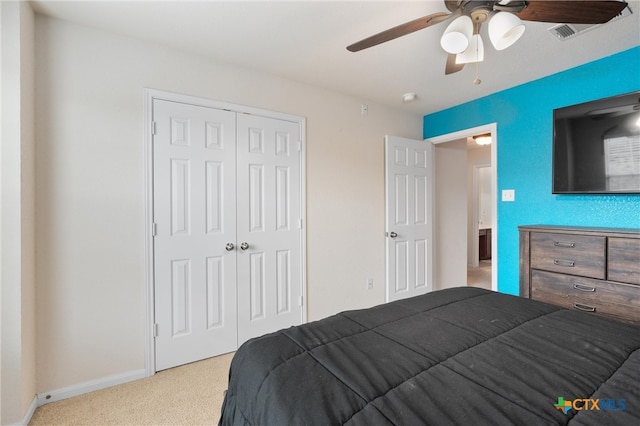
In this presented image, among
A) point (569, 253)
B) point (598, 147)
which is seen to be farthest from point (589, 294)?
point (598, 147)

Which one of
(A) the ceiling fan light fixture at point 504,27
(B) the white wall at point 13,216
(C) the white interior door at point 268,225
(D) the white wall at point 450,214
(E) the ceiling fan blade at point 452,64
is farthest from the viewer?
(D) the white wall at point 450,214

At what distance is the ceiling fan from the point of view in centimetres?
128

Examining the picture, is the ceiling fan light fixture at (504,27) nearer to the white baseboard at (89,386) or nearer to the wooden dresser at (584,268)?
the wooden dresser at (584,268)

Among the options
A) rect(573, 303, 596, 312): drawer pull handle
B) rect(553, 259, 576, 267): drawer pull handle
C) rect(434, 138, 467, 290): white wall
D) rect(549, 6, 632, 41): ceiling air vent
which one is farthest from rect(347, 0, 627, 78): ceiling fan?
rect(434, 138, 467, 290): white wall

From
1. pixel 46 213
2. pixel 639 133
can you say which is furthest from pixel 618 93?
pixel 46 213

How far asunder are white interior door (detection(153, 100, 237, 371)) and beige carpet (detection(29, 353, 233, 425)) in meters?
0.20

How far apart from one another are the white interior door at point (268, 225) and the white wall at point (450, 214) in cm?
207

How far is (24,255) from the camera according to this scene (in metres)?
1.65

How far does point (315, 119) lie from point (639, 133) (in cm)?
247

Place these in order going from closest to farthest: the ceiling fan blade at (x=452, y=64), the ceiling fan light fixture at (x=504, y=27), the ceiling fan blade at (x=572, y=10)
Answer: the ceiling fan blade at (x=572, y=10), the ceiling fan light fixture at (x=504, y=27), the ceiling fan blade at (x=452, y=64)

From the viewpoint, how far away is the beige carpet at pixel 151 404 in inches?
66.9

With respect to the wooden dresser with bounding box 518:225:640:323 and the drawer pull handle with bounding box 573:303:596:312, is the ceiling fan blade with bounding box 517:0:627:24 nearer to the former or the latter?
the wooden dresser with bounding box 518:225:640:323

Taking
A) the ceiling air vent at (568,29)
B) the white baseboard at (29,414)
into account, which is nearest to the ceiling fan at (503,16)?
the ceiling air vent at (568,29)

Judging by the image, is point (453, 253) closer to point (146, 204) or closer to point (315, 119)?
point (315, 119)
